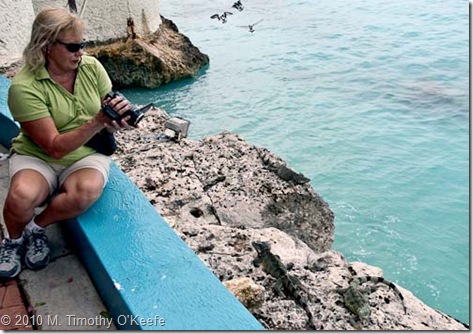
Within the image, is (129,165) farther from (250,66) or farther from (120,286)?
(250,66)

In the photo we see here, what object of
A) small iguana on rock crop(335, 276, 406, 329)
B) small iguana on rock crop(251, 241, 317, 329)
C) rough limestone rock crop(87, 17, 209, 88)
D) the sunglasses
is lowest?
rough limestone rock crop(87, 17, 209, 88)

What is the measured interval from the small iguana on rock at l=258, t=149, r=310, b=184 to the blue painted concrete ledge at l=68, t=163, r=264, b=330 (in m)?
2.25

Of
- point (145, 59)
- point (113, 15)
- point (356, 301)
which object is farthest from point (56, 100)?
point (145, 59)

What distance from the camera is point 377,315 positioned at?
342 cm

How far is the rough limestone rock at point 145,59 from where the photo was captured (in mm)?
13555

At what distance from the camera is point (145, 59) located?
45.5 feet

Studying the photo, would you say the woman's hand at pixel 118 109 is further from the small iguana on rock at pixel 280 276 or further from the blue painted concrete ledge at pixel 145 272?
the small iguana on rock at pixel 280 276

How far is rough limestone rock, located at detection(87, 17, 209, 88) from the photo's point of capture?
13.6 metres

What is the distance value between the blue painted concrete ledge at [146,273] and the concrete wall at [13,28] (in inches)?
136

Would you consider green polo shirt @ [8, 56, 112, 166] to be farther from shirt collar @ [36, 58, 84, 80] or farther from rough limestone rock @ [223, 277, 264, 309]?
rough limestone rock @ [223, 277, 264, 309]

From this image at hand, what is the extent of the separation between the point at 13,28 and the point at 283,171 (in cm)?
332

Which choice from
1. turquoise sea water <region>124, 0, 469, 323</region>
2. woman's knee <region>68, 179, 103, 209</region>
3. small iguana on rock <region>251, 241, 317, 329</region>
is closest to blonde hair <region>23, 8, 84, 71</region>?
woman's knee <region>68, 179, 103, 209</region>

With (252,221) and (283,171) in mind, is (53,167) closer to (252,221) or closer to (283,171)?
(252,221)

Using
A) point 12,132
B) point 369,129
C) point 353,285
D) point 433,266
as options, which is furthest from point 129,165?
point 369,129
